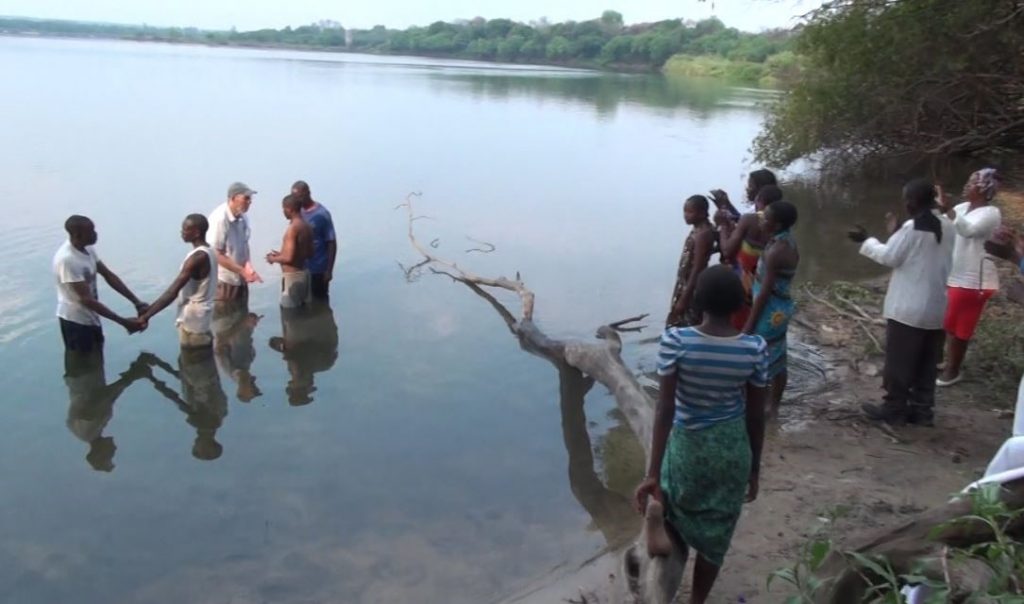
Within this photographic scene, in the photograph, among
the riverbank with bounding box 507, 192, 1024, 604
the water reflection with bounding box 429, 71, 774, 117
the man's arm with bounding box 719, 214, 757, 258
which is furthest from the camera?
the water reflection with bounding box 429, 71, 774, 117

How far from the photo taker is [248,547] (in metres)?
5.23

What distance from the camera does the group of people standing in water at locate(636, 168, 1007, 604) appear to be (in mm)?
3291

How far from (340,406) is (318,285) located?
253 cm

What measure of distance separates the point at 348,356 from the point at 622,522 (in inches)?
154

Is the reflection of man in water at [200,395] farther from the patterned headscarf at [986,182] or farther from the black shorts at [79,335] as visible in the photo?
the patterned headscarf at [986,182]

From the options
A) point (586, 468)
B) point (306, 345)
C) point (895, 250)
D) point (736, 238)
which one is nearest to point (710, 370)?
point (895, 250)

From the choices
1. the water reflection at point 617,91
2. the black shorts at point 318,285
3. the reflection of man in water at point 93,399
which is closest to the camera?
the reflection of man in water at point 93,399

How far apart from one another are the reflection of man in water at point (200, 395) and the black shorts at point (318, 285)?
1.75 meters

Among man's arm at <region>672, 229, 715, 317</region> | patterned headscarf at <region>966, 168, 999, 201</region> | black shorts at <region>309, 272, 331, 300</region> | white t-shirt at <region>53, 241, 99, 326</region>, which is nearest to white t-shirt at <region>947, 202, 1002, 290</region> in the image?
patterned headscarf at <region>966, 168, 999, 201</region>

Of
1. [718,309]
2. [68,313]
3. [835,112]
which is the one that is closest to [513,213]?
[835,112]

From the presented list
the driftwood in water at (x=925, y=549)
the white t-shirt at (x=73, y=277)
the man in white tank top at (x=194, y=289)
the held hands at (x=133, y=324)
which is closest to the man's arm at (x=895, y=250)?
the driftwood in water at (x=925, y=549)

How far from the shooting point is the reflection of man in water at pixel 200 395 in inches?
261

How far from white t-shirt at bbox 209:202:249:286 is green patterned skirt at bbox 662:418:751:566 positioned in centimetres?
608

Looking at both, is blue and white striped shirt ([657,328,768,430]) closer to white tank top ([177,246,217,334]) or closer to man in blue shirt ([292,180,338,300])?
white tank top ([177,246,217,334])
